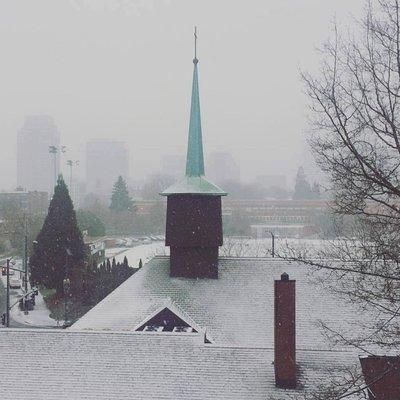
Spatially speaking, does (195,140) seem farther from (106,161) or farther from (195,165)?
(106,161)

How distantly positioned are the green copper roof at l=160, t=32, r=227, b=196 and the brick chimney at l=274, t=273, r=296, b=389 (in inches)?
349

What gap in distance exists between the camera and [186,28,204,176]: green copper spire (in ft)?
72.9

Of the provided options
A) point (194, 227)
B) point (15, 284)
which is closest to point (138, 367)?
point (194, 227)

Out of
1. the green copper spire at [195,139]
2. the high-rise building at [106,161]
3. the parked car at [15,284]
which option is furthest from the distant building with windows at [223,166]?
the green copper spire at [195,139]

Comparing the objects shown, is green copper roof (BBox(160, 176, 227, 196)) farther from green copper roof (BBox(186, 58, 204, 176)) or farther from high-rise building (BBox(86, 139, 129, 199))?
high-rise building (BBox(86, 139, 129, 199))

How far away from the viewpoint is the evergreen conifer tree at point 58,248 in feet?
125

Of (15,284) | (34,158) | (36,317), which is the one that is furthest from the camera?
(34,158)

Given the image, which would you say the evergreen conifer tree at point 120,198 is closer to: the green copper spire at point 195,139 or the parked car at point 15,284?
the parked car at point 15,284

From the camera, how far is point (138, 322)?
717 inches

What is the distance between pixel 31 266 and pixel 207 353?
28.3 metres

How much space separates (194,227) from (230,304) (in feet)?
11.6

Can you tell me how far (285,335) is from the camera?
1220cm

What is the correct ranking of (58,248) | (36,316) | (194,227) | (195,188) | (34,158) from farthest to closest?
(34,158) < (58,248) < (36,316) < (195,188) < (194,227)

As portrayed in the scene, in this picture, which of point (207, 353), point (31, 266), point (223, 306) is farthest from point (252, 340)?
point (31, 266)
